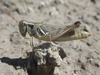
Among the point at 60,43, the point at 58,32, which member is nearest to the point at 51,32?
the point at 58,32

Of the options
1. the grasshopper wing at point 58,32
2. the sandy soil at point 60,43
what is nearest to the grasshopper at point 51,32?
the grasshopper wing at point 58,32

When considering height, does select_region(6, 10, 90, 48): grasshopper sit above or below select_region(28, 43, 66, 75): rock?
above

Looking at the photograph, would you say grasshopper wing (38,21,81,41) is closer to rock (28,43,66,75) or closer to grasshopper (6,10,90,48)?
grasshopper (6,10,90,48)

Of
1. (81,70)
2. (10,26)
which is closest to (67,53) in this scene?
(81,70)

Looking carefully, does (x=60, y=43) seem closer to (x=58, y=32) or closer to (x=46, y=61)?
(x=58, y=32)

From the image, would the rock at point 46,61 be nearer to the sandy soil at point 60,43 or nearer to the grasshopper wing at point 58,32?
the sandy soil at point 60,43

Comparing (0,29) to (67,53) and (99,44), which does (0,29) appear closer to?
(67,53)

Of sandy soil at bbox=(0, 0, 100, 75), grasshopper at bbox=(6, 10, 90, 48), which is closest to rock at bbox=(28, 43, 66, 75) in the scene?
sandy soil at bbox=(0, 0, 100, 75)
